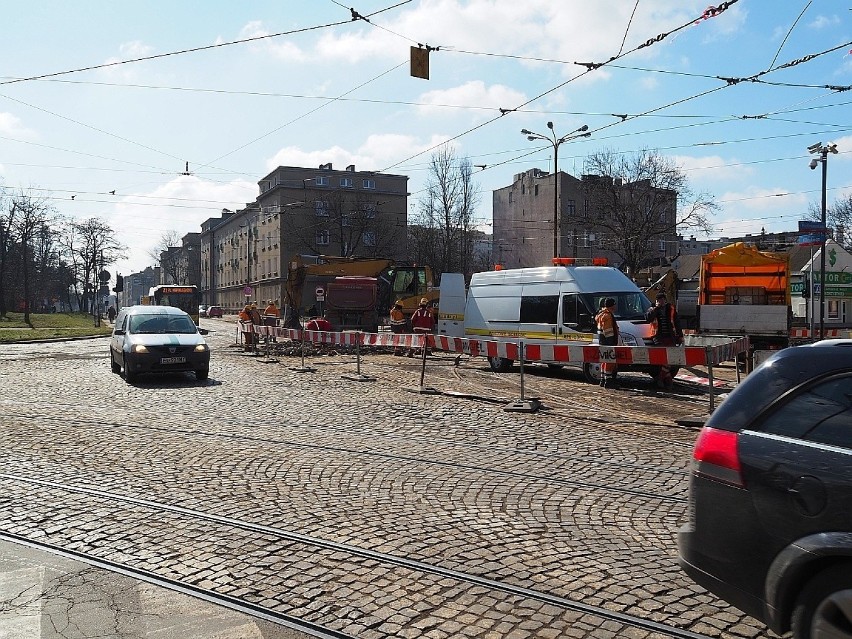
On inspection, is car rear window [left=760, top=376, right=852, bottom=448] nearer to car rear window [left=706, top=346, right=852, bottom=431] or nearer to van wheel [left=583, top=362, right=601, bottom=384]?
car rear window [left=706, top=346, right=852, bottom=431]

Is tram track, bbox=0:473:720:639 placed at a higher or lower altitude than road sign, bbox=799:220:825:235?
lower

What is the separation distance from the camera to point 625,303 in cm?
1561

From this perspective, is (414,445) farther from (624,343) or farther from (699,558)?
(624,343)

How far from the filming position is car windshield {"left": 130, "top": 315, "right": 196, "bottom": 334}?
53.5ft

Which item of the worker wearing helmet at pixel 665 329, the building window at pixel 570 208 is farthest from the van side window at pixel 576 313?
the building window at pixel 570 208

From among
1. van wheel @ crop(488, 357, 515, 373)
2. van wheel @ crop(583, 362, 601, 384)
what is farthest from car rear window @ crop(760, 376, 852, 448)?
van wheel @ crop(488, 357, 515, 373)

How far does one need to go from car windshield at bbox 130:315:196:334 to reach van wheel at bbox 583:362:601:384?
8.82 meters

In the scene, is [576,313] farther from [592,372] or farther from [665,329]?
[665,329]

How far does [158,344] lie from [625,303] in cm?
1000

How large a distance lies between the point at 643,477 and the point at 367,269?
2443cm

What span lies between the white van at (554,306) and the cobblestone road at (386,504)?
341cm

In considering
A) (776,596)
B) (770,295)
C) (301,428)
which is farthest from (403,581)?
(770,295)

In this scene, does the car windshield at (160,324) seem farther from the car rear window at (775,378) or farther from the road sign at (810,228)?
the road sign at (810,228)

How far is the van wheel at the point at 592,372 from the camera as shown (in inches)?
609
